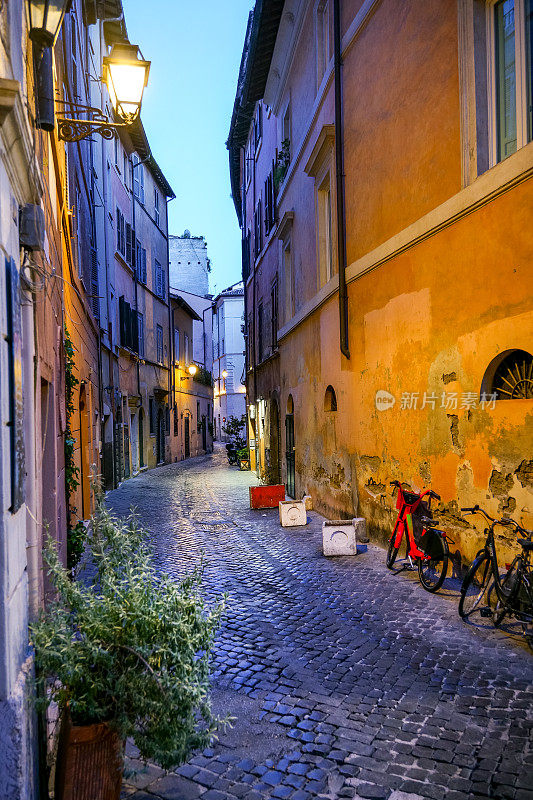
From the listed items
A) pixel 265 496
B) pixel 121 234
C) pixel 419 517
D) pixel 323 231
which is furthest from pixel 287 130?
pixel 419 517

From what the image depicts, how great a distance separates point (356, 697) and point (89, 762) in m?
1.87

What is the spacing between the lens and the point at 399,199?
7.43 metres

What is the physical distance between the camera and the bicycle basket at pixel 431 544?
601cm

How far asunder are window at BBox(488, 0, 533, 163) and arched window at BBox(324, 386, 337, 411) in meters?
5.13

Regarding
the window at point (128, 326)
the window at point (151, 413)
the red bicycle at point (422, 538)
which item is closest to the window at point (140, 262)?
the window at point (128, 326)

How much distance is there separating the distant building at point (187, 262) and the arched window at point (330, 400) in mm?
34148

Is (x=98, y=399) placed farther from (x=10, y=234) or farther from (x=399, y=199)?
(x=10, y=234)

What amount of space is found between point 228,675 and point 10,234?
3.18 m

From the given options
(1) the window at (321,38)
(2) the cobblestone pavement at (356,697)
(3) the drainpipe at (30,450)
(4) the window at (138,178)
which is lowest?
(2) the cobblestone pavement at (356,697)

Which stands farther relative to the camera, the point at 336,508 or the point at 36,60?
the point at 336,508

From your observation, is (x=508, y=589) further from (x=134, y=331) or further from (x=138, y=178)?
(x=138, y=178)

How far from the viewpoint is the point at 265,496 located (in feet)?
39.2

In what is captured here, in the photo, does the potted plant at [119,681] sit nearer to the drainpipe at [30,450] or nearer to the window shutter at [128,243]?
the drainpipe at [30,450]

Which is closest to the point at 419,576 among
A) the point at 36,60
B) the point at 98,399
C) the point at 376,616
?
the point at 376,616
